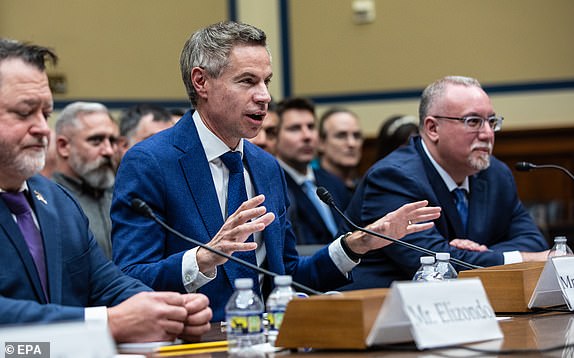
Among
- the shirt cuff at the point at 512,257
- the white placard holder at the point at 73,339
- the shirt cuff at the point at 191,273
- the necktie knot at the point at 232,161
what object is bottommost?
the shirt cuff at the point at 512,257

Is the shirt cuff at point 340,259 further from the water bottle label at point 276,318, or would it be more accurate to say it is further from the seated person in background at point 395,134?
the seated person in background at point 395,134

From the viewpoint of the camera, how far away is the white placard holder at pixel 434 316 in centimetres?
216

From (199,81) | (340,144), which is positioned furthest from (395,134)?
(199,81)

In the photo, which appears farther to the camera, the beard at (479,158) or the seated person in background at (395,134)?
the seated person in background at (395,134)

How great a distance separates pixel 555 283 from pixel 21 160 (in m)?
1.72

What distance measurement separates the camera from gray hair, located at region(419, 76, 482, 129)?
175 inches

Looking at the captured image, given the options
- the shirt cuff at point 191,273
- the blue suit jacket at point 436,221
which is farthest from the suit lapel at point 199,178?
the blue suit jacket at point 436,221

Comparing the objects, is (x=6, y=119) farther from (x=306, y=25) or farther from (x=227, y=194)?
(x=306, y=25)

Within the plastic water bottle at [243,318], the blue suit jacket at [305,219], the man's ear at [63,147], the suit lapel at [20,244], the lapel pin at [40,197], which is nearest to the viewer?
the plastic water bottle at [243,318]

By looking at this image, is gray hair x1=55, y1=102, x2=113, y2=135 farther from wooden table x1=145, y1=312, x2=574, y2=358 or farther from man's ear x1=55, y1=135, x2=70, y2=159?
wooden table x1=145, y1=312, x2=574, y2=358

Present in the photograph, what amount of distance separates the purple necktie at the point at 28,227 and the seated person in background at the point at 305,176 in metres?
3.70

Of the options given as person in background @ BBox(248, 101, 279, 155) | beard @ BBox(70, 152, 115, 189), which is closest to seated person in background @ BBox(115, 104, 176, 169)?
beard @ BBox(70, 152, 115, 189)

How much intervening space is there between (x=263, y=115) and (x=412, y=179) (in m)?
0.96

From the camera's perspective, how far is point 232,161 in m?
3.44
